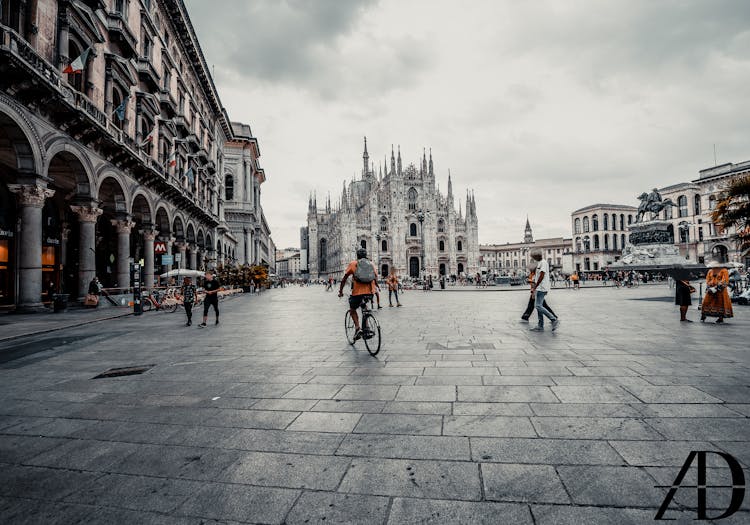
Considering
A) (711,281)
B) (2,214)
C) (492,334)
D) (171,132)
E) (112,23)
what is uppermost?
(112,23)

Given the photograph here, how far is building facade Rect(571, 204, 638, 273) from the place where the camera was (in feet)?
273

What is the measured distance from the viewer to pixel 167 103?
24.0 metres

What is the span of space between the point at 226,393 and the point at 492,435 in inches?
110

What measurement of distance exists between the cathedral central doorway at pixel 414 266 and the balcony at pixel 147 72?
65311 mm

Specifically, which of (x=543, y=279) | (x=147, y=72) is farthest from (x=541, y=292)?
(x=147, y=72)

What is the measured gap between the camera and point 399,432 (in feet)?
10.3

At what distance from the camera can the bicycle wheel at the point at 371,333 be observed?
6290 millimetres

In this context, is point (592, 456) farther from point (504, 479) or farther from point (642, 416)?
point (642, 416)

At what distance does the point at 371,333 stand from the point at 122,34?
19.5m

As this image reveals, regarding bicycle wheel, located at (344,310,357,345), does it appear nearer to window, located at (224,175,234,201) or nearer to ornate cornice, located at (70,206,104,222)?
ornate cornice, located at (70,206,104,222)

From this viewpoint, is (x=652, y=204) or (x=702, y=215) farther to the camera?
(x=702, y=215)

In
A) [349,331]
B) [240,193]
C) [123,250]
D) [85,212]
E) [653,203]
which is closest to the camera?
[349,331]

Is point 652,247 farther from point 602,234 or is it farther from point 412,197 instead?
point 602,234

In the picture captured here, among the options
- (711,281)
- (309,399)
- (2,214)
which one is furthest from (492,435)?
(2,214)
